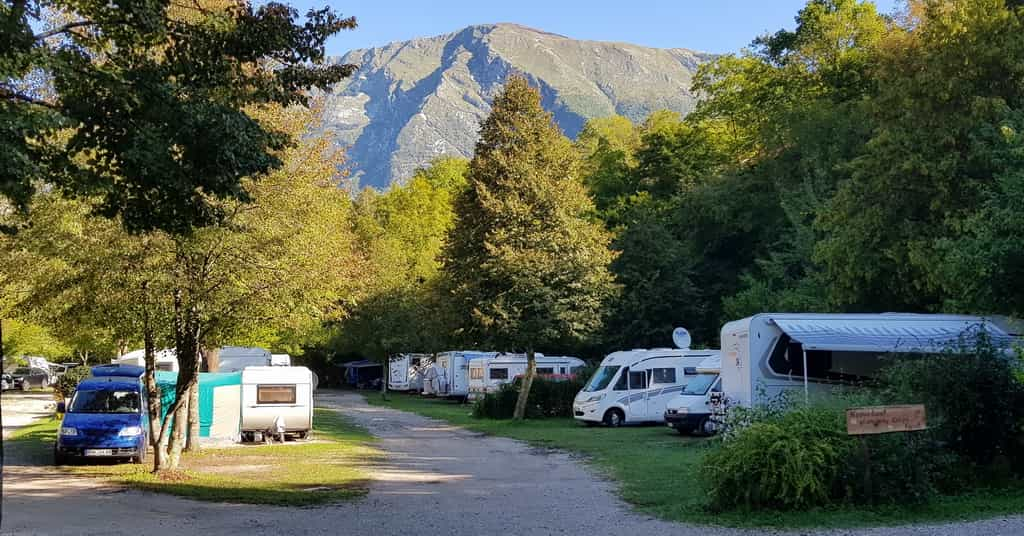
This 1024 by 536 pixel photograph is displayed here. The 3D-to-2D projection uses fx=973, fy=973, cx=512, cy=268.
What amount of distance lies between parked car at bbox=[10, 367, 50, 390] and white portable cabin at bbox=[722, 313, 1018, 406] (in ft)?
167

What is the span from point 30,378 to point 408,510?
5294 cm

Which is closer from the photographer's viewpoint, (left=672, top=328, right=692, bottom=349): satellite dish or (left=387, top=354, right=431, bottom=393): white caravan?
(left=672, top=328, right=692, bottom=349): satellite dish

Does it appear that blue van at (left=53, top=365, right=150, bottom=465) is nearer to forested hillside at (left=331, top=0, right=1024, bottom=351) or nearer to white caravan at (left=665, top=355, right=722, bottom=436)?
white caravan at (left=665, top=355, right=722, bottom=436)

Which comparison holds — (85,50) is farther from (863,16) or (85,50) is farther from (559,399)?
(863,16)

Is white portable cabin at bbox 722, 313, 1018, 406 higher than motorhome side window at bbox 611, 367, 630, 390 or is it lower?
higher

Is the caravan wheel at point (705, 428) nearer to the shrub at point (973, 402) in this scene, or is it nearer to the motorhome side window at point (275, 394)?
the motorhome side window at point (275, 394)

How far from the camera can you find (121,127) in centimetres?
941

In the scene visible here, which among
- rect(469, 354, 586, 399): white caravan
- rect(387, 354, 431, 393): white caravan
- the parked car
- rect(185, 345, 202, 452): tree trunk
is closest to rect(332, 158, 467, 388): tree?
rect(387, 354, 431, 393): white caravan

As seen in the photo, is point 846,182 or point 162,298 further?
point 846,182

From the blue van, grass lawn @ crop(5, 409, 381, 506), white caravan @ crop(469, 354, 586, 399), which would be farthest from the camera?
white caravan @ crop(469, 354, 586, 399)

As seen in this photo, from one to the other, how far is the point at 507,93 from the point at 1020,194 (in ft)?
59.9

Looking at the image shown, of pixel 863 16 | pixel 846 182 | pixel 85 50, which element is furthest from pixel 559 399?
pixel 85 50

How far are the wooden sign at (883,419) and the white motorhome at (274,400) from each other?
16142 mm

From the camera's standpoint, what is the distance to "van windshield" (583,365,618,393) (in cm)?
2836
